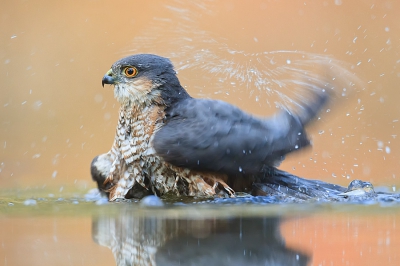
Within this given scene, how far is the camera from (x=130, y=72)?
5695mm

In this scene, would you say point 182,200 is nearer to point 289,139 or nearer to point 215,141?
point 215,141

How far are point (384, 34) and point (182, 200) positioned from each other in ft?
22.8

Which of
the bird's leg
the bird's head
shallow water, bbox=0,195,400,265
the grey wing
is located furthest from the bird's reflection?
the bird's head

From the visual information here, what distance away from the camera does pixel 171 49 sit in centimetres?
619

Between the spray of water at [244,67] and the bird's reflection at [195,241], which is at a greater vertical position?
the spray of water at [244,67]

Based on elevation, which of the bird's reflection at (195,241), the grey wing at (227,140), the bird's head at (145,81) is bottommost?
the bird's reflection at (195,241)

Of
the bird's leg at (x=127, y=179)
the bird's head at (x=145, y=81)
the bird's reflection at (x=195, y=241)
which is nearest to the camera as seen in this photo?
the bird's reflection at (x=195, y=241)

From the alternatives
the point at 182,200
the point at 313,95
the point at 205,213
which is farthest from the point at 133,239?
the point at 313,95

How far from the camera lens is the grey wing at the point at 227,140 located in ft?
16.4

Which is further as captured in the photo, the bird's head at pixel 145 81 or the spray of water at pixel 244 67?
the bird's head at pixel 145 81

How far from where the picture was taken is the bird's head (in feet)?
18.2

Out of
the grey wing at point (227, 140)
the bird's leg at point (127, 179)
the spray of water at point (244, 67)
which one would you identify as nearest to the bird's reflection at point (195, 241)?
the grey wing at point (227, 140)

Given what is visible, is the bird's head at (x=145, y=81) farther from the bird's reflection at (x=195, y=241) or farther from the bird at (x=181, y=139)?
the bird's reflection at (x=195, y=241)

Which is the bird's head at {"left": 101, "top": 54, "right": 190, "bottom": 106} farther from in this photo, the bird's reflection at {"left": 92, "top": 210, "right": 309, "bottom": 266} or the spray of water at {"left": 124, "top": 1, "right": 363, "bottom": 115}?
the bird's reflection at {"left": 92, "top": 210, "right": 309, "bottom": 266}
